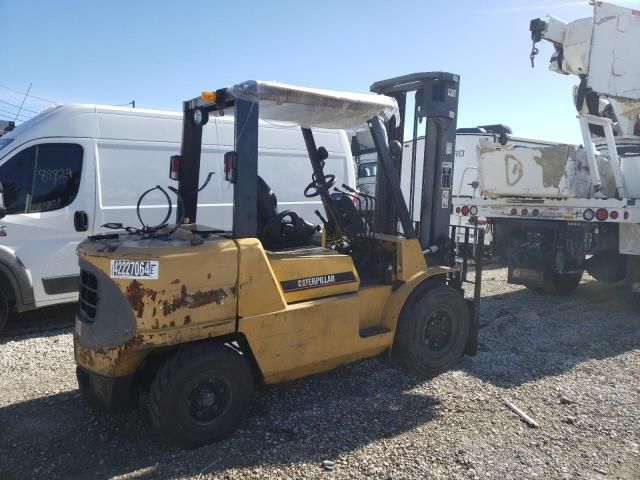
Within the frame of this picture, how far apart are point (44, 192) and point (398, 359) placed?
443 centimetres

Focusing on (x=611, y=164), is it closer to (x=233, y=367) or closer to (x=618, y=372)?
(x=618, y=372)

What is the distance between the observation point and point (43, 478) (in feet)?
10.1

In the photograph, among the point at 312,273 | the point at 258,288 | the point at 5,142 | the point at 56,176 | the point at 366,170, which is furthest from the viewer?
the point at 366,170

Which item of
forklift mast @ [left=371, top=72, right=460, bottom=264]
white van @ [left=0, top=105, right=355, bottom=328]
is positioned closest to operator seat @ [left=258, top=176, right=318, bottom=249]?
forklift mast @ [left=371, top=72, right=460, bottom=264]

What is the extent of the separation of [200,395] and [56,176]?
3.95m

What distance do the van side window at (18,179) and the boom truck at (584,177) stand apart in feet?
20.3

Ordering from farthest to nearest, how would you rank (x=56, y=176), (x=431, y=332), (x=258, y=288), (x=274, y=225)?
1. (x=56, y=176)
2. (x=431, y=332)
3. (x=274, y=225)
4. (x=258, y=288)

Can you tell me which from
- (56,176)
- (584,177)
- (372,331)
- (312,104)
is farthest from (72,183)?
(584,177)

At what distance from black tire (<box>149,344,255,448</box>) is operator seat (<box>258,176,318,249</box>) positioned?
0.97m

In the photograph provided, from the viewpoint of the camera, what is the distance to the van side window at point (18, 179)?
5805 millimetres

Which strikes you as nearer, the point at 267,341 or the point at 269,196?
the point at 267,341

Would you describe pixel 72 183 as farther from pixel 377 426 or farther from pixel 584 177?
pixel 584 177

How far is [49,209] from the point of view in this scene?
19.7 feet

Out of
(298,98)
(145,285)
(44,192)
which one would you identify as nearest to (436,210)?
(298,98)
